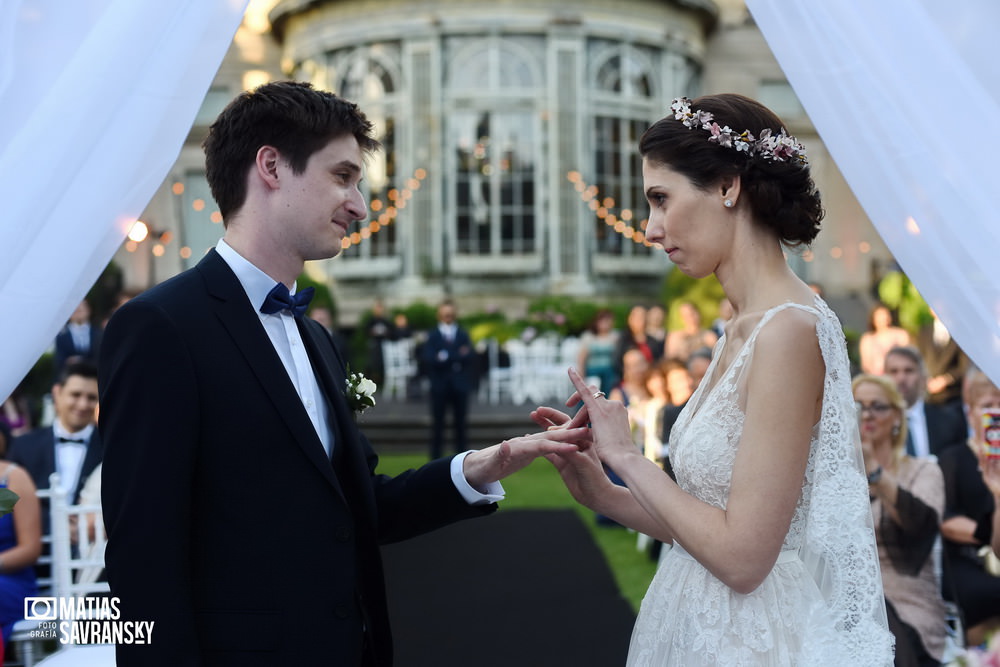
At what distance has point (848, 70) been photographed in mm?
2346

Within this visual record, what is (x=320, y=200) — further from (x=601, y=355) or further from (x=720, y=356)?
(x=601, y=355)

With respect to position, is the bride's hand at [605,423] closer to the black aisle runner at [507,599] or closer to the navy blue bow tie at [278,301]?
the navy blue bow tie at [278,301]

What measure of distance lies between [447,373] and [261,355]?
912 centimetres

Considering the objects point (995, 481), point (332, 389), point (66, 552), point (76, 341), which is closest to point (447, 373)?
point (76, 341)

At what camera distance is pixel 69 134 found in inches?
89.0

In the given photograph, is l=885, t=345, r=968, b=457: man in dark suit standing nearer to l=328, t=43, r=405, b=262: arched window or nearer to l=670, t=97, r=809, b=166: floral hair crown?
l=670, t=97, r=809, b=166: floral hair crown

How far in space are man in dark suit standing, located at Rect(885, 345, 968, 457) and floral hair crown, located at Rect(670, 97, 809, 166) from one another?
4.31 m

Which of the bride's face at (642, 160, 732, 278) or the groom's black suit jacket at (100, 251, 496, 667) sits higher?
the bride's face at (642, 160, 732, 278)

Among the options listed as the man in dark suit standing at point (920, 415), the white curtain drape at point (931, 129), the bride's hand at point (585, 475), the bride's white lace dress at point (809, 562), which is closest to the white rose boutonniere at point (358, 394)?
the bride's hand at point (585, 475)

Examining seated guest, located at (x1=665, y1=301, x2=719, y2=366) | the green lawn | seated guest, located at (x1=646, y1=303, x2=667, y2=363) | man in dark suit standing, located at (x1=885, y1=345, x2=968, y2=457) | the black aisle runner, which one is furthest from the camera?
seated guest, located at (x1=646, y1=303, x2=667, y2=363)

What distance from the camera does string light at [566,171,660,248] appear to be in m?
18.9

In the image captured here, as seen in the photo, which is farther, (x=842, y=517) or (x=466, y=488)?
(x=466, y=488)

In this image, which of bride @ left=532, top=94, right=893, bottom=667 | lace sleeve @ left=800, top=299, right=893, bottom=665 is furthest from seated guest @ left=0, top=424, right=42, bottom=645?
lace sleeve @ left=800, top=299, right=893, bottom=665

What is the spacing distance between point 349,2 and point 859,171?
1837 cm
